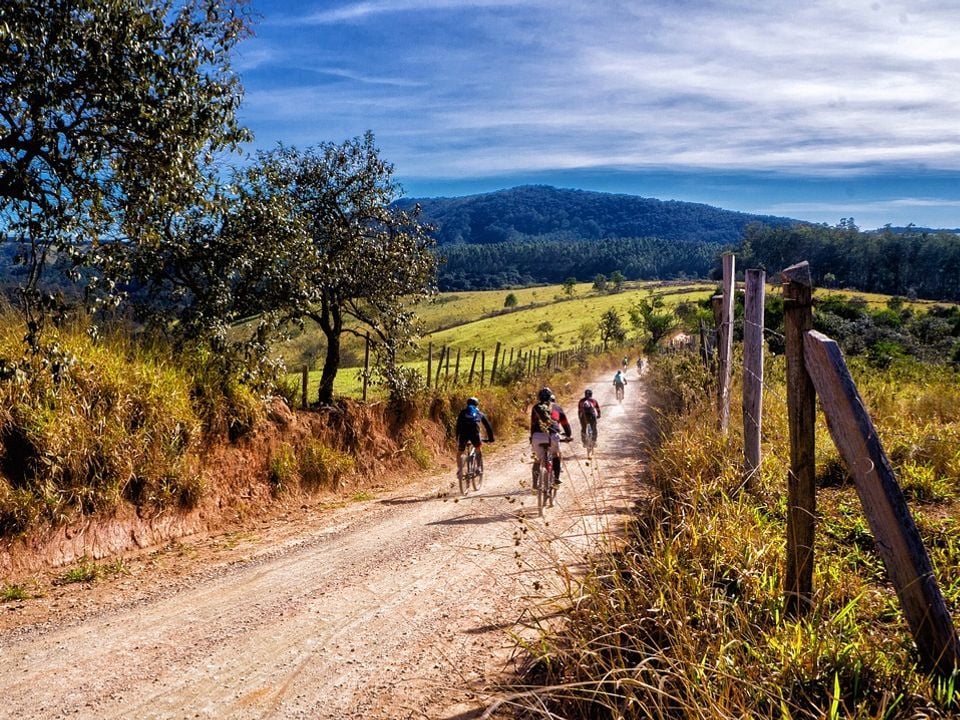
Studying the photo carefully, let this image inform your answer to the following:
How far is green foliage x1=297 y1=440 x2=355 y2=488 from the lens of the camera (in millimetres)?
12914

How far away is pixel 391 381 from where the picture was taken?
655 inches

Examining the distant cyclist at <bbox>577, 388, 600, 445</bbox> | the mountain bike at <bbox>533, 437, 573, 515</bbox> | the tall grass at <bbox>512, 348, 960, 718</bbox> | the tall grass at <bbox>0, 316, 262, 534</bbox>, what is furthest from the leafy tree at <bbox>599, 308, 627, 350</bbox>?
the tall grass at <bbox>512, 348, 960, 718</bbox>

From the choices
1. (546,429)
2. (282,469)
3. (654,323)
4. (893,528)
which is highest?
(654,323)

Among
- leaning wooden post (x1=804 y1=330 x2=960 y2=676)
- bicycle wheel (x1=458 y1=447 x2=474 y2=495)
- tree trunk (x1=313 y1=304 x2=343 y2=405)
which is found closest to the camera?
leaning wooden post (x1=804 y1=330 x2=960 y2=676)

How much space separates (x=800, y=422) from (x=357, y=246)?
13.2 metres

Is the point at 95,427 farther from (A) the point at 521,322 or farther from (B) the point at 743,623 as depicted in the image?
(A) the point at 521,322

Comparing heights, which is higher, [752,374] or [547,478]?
[752,374]

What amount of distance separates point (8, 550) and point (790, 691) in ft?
29.6

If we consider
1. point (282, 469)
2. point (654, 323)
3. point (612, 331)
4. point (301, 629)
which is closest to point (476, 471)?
point (282, 469)

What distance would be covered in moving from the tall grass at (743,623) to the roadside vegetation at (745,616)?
1 centimetres

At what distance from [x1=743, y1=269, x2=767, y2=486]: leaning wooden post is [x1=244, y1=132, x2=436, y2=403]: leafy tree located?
9443 mm

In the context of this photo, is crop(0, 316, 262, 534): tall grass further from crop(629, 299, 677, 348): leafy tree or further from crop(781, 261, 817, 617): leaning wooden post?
crop(629, 299, 677, 348): leafy tree

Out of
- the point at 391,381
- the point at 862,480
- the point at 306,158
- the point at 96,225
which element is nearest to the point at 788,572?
the point at 862,480

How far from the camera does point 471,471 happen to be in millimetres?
13406
